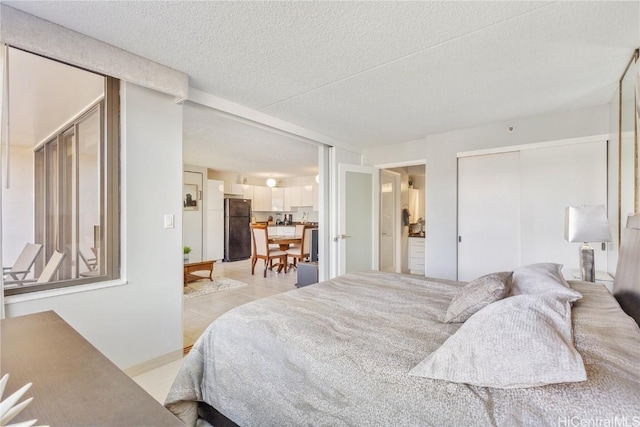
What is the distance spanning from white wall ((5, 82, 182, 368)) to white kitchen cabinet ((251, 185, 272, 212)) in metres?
5.92

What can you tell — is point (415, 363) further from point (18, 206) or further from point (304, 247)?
point (304, 247)

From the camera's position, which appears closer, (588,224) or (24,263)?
(24,263)

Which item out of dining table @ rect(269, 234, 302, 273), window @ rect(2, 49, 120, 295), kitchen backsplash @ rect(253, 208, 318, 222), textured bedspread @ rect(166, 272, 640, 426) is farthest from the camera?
kitchen backsplash @ rect(253, 208, 318, 222)

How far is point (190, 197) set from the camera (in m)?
6.74

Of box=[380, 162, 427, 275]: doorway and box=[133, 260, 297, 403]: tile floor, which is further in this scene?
box=[380, 162, 427, 275]: doorway

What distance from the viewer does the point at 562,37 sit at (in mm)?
1860

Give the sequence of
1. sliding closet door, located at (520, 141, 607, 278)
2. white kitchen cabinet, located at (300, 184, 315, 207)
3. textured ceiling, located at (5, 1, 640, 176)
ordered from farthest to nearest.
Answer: white kitchen cabinet, located at (300, 184, 315, 207) → sliding closet door, located at (520, 141, 607, 278) → textured ceiling, located at (5, 1, 640, 176)

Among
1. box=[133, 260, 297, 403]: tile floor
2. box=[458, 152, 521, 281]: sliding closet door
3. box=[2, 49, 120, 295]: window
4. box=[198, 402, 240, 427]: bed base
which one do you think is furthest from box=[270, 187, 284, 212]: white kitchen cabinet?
box=[198, 402, 240, 427]: bed base

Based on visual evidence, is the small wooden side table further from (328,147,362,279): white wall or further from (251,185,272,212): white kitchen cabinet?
(251,185,272,212): white kitchen cabinet

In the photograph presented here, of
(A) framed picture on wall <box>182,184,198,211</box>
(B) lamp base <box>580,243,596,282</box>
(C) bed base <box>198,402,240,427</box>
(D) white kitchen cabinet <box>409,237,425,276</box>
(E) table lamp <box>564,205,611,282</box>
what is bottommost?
(C) bed base <box>198,402,240,427</box>

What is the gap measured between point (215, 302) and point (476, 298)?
11.3ft

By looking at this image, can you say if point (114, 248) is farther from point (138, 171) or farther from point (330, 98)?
point (330, 98)

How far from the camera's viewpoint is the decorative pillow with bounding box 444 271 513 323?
4.61 ft

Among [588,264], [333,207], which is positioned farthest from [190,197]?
[588,264]
